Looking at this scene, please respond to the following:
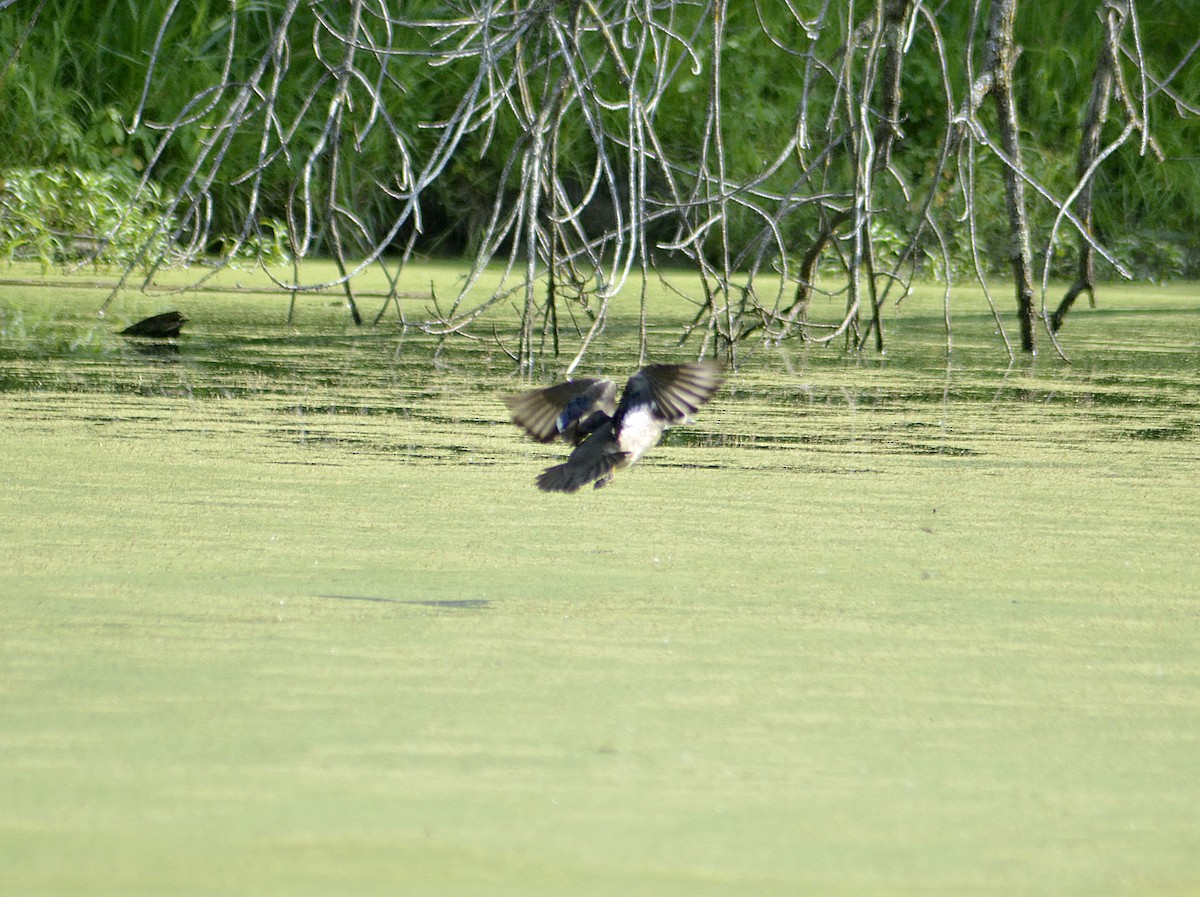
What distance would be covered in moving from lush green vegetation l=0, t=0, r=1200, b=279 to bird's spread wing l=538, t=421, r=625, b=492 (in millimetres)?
4107

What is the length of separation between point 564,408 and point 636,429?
0.09 meters

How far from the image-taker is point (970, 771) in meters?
1.11

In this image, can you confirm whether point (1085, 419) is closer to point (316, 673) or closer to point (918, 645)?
point (918, 645)

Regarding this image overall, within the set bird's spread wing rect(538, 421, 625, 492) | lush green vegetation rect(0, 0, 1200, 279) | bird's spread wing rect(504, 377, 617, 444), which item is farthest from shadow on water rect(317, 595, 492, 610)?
lush green vegetation rect(0, 0, 1200, 279)

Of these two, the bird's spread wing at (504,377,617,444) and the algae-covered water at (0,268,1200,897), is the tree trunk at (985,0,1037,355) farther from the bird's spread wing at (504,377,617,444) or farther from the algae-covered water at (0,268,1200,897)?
→ the bird's spread wing at (504,377,617,444)

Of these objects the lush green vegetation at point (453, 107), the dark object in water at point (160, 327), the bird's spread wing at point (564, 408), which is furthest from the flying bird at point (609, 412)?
the lush green vegetation at point (453, 107)

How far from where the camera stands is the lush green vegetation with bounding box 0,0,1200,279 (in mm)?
6195

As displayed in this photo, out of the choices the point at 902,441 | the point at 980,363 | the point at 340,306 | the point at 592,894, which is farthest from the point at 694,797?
the point at 340,306

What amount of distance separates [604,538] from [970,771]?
2.28 feet

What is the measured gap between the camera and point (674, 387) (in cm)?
195

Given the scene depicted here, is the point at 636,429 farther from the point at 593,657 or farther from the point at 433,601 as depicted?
the point at 593,657

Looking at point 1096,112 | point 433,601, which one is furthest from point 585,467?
point 1096,112

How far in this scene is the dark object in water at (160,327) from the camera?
142 inches

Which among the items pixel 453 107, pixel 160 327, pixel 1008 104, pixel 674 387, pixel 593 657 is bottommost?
pixel 160 327
